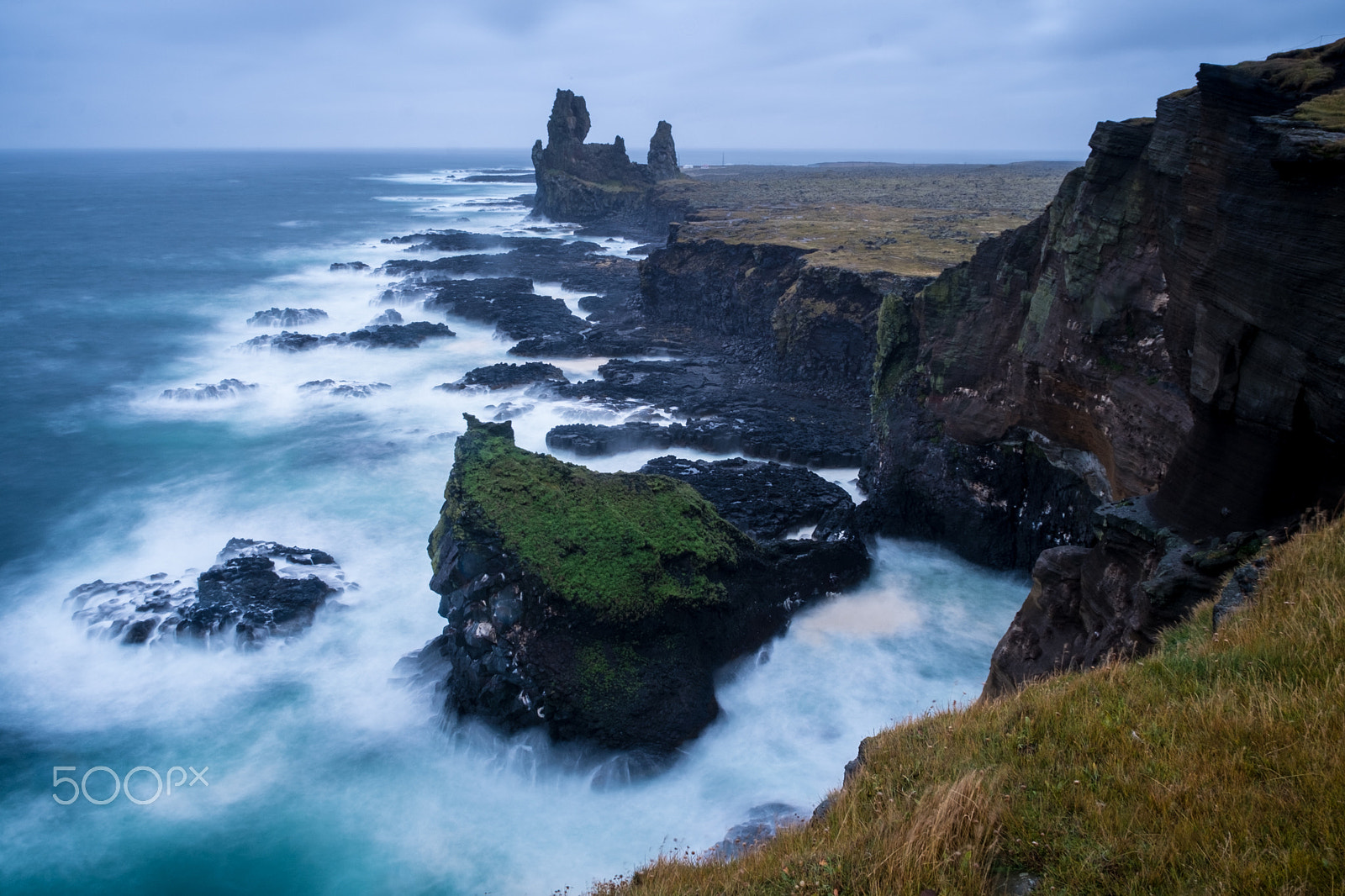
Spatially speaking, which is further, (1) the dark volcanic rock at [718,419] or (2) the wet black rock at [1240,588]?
(1) the dark volcanic rock at [718,419]

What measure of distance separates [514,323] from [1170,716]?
136 feet

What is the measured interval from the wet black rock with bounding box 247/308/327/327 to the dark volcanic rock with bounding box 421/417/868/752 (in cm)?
3498

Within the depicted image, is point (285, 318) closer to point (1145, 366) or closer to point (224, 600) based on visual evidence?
point (224, 600)

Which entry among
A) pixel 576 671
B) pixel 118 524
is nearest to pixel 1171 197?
pixel 576 671

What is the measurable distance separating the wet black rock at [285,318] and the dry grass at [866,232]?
76.2 feet

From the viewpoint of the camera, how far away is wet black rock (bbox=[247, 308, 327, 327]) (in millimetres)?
47062

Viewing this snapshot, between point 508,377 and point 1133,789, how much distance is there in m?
32.0

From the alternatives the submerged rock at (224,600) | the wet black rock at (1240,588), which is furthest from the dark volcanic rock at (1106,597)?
the submerged rock at (224,600)

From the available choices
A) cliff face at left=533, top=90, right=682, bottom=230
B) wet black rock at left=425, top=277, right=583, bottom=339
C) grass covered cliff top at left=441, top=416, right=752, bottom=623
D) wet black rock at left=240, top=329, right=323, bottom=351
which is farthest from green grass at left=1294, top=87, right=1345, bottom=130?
cliff face at left=533, top=90, right=682, bottom=230

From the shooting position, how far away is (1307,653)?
576cm

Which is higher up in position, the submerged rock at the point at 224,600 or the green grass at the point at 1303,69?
the green grass at the point at 1303,69

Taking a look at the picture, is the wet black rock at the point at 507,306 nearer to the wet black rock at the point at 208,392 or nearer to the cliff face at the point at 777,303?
the cliff face at the point at 777,303

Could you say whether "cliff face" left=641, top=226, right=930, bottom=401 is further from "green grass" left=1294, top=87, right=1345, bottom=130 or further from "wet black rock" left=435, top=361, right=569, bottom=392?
"green grass" left=1294, top=87, right=1345, bottom=130

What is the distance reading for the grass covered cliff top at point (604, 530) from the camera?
14.8m
